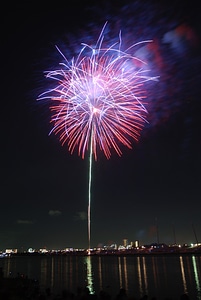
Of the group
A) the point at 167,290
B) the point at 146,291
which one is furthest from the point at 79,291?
the point at 167,290

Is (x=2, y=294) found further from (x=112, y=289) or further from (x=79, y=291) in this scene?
(x=112, y=289)

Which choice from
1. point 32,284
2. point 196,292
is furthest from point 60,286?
point 196,292

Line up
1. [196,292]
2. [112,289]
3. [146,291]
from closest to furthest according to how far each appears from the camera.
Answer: [196,292]
[146,291]
[112,289]

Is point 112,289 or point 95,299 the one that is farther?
point 112,289

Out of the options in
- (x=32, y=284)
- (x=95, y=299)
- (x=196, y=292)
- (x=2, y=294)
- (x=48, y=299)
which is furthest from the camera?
(x=32, y=284)

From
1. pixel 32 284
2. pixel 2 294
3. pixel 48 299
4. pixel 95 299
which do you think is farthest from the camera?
pixel 32 284

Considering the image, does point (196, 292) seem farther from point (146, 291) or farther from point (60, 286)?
point (60, 286)

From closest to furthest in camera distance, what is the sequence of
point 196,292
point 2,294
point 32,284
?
point 2,294 → point 196,292 → point 32,284

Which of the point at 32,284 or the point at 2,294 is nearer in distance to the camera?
the point at 2,294
